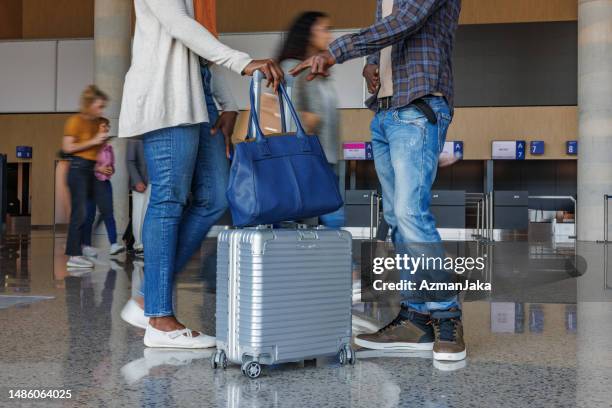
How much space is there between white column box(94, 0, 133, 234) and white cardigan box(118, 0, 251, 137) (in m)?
11.7

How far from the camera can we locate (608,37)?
43.6 ft

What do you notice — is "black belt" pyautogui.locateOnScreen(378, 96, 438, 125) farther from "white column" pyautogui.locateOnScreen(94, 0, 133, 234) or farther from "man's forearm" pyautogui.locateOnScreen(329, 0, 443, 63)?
"white column" pyautogui.locateOnScreen(94, 0, 133, 234)

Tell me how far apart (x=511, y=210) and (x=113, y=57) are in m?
9.18

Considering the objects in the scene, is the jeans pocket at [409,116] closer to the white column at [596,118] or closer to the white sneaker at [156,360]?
the white sneaker at [156,360]

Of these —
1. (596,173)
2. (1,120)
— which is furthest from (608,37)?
(1,120)

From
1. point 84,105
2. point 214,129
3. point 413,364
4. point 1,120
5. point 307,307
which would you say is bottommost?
point 413,364

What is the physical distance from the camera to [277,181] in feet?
6.39

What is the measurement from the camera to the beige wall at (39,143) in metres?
19.1

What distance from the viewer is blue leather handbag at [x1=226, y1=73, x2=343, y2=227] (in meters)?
1.92

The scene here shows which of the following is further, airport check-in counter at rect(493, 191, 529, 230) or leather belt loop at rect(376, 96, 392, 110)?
airport check-in counter at rect(493, 191, 529, 230)

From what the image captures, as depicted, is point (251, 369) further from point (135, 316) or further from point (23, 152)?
point (23, 152)

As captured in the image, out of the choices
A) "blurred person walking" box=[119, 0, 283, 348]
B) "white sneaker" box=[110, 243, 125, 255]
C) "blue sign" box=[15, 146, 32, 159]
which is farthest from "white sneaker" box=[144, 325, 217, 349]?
"blue sign" box=[15, 146, 32, 159]

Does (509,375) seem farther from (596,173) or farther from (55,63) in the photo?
(55,63)

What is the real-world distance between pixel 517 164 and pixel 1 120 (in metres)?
14.5
